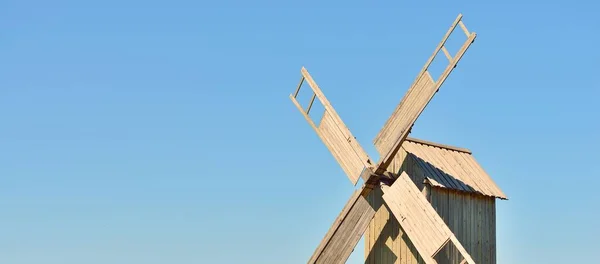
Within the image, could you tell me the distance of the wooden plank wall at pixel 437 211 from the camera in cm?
2131

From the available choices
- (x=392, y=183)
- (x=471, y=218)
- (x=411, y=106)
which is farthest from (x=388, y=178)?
(x=471, y=218)

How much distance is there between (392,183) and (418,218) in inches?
53.2

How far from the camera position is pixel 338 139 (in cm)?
2194

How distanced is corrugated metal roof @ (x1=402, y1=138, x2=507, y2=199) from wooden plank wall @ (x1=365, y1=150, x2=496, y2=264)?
0.18m

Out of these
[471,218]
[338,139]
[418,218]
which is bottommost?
[418,218]

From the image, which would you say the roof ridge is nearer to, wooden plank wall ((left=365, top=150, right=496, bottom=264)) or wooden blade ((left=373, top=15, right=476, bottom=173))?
wooden plank wall ((left=365, top=150, right=496, bottom=264))

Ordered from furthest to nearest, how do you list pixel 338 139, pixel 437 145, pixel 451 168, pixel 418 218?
1. pixel 437 145
2. pixel 451 168
3. pixel 338 139
4. pixel 418 218

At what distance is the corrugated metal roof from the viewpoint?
21797mm

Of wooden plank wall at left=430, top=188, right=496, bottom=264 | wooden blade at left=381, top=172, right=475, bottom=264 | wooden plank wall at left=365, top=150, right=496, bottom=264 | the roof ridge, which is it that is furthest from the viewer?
the roof ridge

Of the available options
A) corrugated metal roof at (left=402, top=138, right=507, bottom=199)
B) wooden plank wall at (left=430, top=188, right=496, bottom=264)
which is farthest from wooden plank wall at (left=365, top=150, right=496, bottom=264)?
corrugated metal roof at (left=402, top=138, right=507, bottom=199)

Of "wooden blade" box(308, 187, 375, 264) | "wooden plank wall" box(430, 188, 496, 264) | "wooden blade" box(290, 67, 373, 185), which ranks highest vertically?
"wooden blade" box(290, 67, 373, 185)

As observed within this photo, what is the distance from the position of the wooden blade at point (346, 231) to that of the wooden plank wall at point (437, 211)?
2.16 ft

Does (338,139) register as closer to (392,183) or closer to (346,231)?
(392,183)

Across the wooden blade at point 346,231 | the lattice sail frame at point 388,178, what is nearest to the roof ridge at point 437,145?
the lattice sail frame at point 388,178
